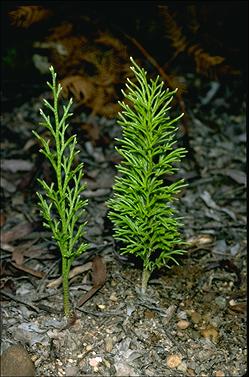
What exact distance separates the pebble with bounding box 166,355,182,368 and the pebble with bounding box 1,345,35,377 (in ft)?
1.48

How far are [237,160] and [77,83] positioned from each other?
997 millimetres

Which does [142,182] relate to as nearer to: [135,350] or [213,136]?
[135,350]

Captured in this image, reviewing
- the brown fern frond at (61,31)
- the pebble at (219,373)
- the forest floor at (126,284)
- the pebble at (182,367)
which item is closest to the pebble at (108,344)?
the forest floor at (126,284)

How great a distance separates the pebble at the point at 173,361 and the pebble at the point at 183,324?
0.45 ft

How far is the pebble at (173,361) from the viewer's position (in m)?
1.79

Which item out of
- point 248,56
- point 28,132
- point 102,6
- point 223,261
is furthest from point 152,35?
point 223,261

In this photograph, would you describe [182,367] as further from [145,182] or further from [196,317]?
[145,182]

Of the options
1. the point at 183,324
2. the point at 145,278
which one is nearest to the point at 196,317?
the point at 183,324

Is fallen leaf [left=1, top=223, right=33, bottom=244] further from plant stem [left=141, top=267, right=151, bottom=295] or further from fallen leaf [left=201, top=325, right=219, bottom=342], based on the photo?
fallen leaf [left=201, top=325, right=219, bottom=342]

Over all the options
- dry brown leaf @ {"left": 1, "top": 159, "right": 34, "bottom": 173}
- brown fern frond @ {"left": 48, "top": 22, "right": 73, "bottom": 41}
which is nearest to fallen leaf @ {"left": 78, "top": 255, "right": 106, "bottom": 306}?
dry brown leaf @ {"left": 1, "top": 159, "right": 34, "bottom": 173}

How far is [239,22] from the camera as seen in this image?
11.6 feet

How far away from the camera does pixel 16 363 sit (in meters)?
1.63

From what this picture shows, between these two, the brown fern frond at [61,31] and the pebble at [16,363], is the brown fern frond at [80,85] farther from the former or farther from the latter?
the pebble at [16,363]

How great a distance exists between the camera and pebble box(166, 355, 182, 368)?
5.88ft
